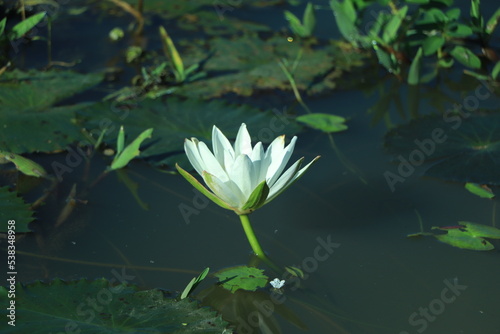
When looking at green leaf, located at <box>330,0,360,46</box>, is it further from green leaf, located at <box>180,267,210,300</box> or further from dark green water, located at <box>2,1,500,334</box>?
green leaf, located at <box>180,267,210,300</box>

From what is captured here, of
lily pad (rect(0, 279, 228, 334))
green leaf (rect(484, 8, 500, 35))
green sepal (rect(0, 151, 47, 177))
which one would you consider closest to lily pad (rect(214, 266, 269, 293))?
lily pad (rect(0, 279, 228, 334))

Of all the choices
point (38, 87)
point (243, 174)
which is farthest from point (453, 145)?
point (38, 87)

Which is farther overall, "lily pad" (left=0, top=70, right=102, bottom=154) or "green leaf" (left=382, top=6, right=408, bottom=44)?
"green leaf" (left=382, top=6, right=408, bottom=44)

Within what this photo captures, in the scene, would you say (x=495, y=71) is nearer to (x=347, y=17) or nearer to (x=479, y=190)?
(x=347, y=17)

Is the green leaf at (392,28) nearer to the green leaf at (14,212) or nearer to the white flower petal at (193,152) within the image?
the white flower petal at (193,152)

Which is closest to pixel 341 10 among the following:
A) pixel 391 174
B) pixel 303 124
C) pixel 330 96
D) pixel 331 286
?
pixel 330 96

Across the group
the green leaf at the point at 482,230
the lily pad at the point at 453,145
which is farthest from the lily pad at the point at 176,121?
the green leaf at the point at 482,230
